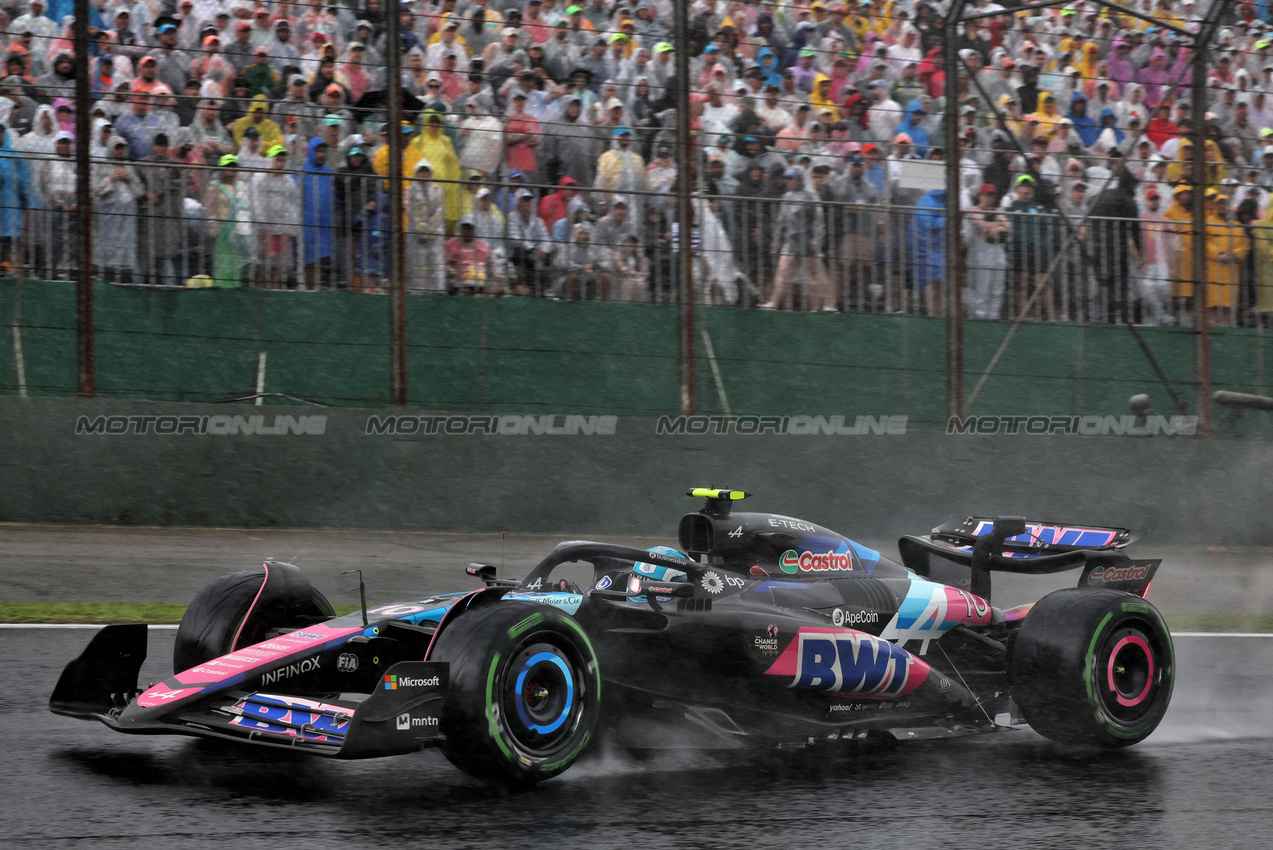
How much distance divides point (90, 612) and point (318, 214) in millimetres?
3735

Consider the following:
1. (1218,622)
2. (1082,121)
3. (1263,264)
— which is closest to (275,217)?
(1218,622)

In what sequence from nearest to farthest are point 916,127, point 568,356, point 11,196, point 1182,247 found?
point 11,196 → point 568,356 → point 916,127 → point 1182,247

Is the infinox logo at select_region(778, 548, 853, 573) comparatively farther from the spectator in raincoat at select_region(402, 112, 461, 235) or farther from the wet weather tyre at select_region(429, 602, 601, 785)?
the spectator in raincoat at select_region(402, 112, 461, 235)

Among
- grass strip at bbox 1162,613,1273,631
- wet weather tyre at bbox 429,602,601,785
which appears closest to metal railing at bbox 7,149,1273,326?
grass strip at bbox 1162,613,1273,631

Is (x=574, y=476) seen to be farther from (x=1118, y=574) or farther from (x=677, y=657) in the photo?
(x=677, y=657)

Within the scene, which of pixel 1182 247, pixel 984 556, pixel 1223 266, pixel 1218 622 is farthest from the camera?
pixel 1223 266

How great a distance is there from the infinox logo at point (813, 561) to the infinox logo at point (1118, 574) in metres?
1.04

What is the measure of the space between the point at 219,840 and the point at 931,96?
31.7 ft

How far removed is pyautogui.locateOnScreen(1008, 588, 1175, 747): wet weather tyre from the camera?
5648 millimetres

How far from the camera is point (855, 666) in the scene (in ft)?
17.9

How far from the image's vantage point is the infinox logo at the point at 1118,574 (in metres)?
6.21

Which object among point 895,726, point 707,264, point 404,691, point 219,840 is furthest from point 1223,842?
point 707,264

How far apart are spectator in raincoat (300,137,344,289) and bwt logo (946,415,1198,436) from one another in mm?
5114

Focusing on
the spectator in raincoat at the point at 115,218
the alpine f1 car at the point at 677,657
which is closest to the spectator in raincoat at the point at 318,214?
the spectator in raincoat at the point at 115,218
